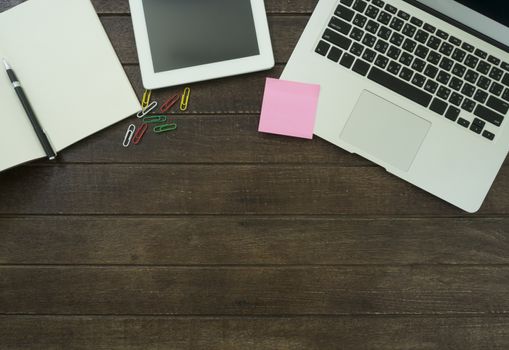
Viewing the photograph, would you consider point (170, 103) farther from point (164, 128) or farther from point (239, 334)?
point (239, 334)

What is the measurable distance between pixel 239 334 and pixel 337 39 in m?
0.55

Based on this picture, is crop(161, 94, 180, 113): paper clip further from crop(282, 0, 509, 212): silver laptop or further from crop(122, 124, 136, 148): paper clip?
crop(282, 0, 509, 212): silver laptop

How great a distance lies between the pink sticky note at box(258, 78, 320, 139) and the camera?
887 millimetres

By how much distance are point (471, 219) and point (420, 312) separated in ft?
0.62

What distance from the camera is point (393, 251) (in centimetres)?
88

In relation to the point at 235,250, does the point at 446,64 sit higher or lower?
higher

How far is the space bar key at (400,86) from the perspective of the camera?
877mm

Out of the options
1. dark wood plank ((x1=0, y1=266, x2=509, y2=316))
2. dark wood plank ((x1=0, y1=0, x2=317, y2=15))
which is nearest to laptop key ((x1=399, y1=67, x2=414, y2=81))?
dark wood plank ((x1=0, y1=0, x2=317, y2=15))

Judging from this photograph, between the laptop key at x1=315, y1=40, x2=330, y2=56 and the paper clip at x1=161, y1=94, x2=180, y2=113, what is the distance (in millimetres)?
268

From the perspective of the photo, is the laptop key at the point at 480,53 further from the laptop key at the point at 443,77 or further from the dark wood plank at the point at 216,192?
the dark wood plank at the point at 216,192

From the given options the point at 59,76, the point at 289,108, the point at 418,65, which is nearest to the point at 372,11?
the point at 418,65

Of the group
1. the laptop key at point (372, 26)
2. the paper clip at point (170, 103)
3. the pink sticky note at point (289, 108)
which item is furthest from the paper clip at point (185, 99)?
the laptop key at point (372, 26)

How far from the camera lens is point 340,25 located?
2.91ft

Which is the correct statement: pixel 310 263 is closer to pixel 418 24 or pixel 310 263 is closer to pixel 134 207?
pixel 134 207
